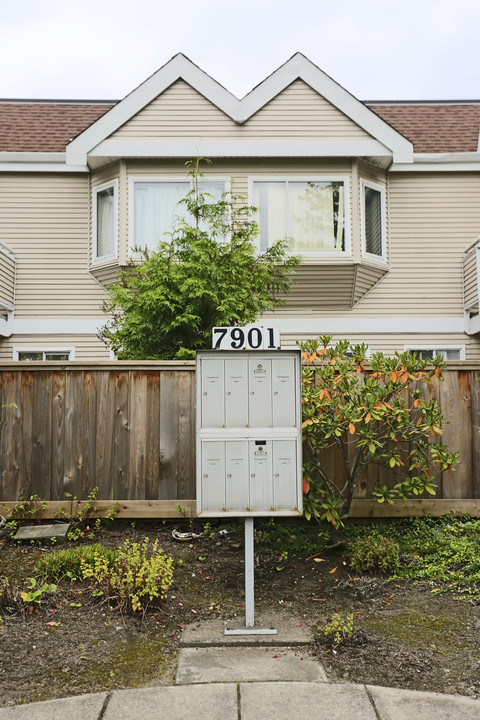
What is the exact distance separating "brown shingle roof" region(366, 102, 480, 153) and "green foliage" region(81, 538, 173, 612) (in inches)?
439

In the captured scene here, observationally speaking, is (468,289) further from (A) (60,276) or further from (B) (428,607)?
(B) (428,607)

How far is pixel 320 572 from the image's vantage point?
16.5 ft

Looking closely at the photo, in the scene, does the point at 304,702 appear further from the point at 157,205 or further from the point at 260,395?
the point at 157,205

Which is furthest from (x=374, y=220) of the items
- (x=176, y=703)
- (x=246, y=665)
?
(x=176, y=703)

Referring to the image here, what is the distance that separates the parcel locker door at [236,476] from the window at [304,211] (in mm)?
7896

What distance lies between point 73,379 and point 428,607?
3.86 meters

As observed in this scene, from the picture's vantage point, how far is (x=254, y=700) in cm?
316

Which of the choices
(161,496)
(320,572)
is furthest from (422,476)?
(161,496)

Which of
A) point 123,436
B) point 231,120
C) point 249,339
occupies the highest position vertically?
point 231,120

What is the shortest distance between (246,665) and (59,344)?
9496 millimetres

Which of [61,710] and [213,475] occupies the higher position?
[213,475]

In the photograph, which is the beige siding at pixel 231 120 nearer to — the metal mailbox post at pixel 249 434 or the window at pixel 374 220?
the window at pixel 374 220

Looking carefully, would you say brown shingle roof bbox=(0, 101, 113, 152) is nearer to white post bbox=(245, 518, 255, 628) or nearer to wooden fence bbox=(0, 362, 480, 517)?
wooden fence bbox=(0, 362, 480, 517)

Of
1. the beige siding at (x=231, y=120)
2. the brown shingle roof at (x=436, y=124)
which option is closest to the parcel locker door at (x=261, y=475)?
the beige siding at (x=231, y=120)
